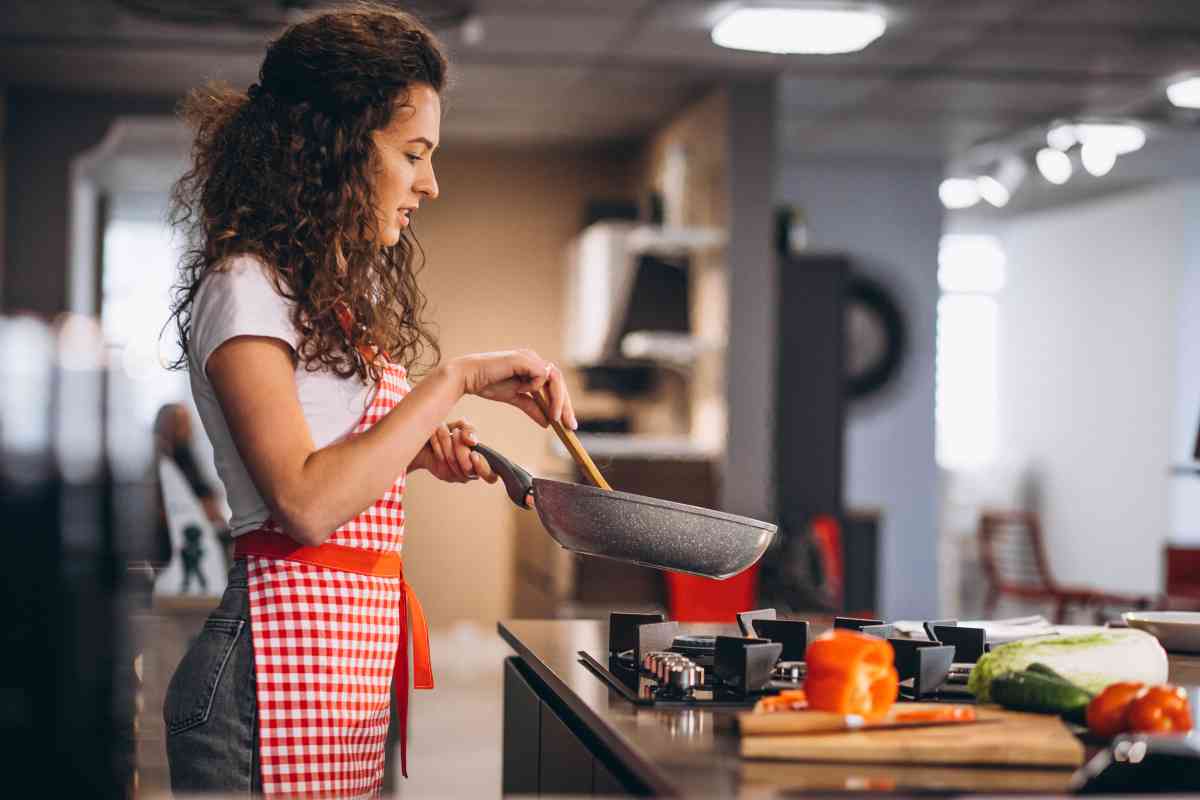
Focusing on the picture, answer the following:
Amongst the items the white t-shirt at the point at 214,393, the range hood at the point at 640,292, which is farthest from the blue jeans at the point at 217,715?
the range hood at the point at 640,292

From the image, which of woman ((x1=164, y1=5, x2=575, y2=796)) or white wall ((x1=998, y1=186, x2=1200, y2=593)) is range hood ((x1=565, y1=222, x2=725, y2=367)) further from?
woman ((x1=164, y1=5, x2=575, y2=796))

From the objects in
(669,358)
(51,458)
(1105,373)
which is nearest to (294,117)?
(669,358)

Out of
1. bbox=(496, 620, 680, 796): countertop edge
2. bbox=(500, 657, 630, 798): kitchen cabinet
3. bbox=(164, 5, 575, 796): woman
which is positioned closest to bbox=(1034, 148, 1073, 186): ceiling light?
bbox=(500, 657, 630, 798): kitchen cabinet

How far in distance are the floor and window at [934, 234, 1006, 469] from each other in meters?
4.21

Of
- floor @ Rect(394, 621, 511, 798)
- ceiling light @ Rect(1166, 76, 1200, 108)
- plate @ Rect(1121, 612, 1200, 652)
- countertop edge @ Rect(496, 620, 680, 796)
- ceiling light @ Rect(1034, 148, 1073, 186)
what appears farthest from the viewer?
ceiling light @ Rect(1034, 148, 1073, 186)

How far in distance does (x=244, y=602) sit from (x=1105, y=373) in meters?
8.26

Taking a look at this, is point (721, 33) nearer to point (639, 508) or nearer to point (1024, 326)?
point (639, 508)

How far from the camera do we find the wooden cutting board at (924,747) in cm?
113

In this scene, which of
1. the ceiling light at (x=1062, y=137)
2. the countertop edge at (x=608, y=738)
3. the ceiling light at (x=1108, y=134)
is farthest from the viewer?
the ceiling light at (x=1062, y=137)

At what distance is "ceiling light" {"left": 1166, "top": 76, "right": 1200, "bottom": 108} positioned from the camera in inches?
237

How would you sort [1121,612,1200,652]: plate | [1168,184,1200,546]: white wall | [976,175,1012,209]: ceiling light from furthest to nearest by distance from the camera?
[1168,184,1200,546]: white wall < [976,175,1012,209]: ceiling light < [1121,612,1200,652]: plate

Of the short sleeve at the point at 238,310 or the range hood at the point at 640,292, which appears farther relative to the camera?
the range hood at the point at 640,292

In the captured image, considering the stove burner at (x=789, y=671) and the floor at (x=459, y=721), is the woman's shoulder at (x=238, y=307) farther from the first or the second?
the floor at (x=459, y=721)

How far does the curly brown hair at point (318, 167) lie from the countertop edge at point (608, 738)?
0.38 metres
